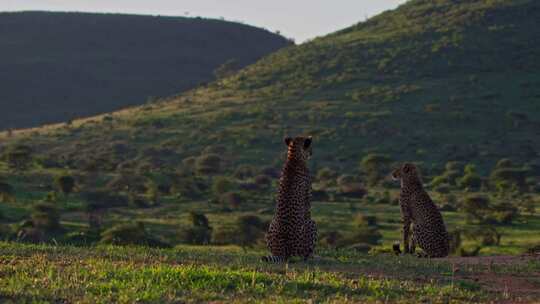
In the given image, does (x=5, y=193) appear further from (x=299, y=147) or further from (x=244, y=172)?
(x=299, y=147)

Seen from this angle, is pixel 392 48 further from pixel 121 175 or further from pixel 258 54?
pixel 258 54

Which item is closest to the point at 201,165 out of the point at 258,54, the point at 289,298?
the point at 289,298

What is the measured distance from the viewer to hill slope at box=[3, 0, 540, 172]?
167 ft

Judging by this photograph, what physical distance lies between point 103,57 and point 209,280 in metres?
107

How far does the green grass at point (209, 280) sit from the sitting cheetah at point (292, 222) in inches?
8.4

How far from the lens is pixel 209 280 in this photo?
8133 millimetres

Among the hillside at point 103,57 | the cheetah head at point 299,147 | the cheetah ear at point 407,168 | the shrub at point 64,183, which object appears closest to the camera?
the cheetah head at point 299,147

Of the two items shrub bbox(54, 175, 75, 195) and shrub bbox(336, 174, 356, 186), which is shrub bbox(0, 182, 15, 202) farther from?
shrub bbox(336, 174, 356, 186)

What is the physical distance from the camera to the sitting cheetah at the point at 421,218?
41.1 ft

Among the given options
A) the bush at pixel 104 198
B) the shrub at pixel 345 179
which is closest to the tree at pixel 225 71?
the shrub at pixel 345 179

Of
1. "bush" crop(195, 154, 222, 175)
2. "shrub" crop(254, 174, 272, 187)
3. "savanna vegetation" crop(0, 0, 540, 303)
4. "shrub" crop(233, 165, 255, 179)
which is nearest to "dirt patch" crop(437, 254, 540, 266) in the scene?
"savanna vegetation" crop(0, 0, 540, 303)

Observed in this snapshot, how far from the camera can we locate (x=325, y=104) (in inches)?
2361

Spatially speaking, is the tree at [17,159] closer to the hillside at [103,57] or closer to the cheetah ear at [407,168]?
the cheetah ear at [407,168]

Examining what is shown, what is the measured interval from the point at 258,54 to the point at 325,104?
64916mm
